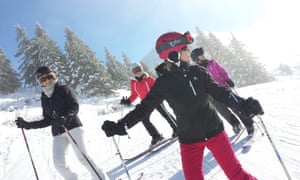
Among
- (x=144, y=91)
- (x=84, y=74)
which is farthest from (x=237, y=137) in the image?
(x=84, y=74)

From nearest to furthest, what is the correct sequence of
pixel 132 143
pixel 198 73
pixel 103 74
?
pixel 198 73
pixel 132 143
pixel 103 74

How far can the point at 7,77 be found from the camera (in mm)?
41781

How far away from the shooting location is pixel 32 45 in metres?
41.5

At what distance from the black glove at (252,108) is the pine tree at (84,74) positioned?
35.4m

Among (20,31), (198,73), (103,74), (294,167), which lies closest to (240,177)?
(198,73)

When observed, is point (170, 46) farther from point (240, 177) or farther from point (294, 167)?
point (294, 167)

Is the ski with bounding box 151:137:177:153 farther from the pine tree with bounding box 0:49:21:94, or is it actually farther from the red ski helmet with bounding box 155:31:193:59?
the pine tree with bounding box 0:49:21:94

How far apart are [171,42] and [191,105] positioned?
722mm

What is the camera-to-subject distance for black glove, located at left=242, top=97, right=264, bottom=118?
8.05 feet

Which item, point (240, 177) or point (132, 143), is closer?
point (240, 177)

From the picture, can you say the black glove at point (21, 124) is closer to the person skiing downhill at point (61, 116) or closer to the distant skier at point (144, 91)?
the person skiing downhill at point (61, 116)

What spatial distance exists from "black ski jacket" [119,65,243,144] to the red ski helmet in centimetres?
22

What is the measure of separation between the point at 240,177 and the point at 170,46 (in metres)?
1.53

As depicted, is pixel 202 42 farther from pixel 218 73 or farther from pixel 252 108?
pixel 252 108
